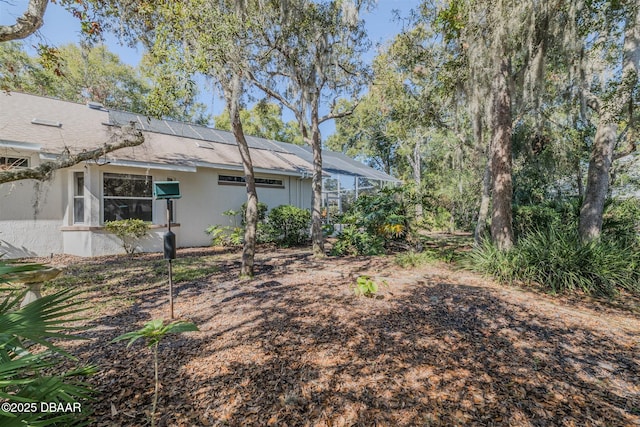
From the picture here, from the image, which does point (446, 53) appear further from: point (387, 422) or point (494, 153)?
point (387, 422)

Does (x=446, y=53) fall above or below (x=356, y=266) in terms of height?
above

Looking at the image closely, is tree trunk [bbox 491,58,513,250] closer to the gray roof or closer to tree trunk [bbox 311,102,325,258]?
tree trunk [bbox 311,102,325,258]

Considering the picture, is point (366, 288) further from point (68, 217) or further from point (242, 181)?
point (68, 217)

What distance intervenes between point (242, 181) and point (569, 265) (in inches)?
372

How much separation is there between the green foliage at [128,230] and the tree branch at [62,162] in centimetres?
389

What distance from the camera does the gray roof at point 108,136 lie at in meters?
7.24

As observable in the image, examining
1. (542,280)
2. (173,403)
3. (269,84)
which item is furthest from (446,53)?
(173,403)

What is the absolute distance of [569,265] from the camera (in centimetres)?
497

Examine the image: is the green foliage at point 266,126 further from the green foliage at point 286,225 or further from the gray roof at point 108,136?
the green foliage at point 286,225

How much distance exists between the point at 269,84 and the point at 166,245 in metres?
5.70

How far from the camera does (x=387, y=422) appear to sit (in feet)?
6.29

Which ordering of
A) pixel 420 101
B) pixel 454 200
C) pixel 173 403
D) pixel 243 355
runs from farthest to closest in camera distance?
pixel 454 200 → pixel 420 101 → pixel 243 355 → pixel 173 403

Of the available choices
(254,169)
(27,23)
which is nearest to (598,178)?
(254,169)

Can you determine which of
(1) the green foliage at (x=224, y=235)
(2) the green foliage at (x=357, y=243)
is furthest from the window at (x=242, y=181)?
(2) the green foliage at (x=357, y=243)
